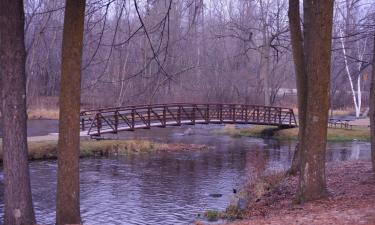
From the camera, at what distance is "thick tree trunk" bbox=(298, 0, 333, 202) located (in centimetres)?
988

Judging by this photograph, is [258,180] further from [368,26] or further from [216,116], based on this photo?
[216,116]

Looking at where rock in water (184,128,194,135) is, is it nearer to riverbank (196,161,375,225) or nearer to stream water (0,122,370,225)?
stream water (0,122,370,225)

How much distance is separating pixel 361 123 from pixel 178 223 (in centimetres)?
3178

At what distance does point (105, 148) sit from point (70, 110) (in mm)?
17181

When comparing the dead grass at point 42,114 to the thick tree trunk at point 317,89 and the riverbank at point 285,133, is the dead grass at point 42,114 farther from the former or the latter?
the thick tree trunk at point 317,89

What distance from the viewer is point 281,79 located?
5594 centimetres

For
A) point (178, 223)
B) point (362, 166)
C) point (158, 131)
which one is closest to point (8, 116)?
point (178, 223)

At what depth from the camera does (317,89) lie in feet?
32.7

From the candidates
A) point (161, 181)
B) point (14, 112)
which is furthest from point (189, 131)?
point (14, 112)

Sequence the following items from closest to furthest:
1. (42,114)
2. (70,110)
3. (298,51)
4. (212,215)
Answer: (70,110) → (212,215) → (298,51) → (42,114)

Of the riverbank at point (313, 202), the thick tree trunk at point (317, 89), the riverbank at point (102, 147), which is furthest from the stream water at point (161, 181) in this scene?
the thick tree trunk at point (317, 89)

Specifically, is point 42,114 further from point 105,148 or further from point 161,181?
point 161,181

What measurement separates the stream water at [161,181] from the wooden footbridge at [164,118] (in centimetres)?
265

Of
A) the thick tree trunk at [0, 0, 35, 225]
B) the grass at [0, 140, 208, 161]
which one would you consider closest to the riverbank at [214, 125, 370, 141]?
the grass at [0, 140, 208, 161]
